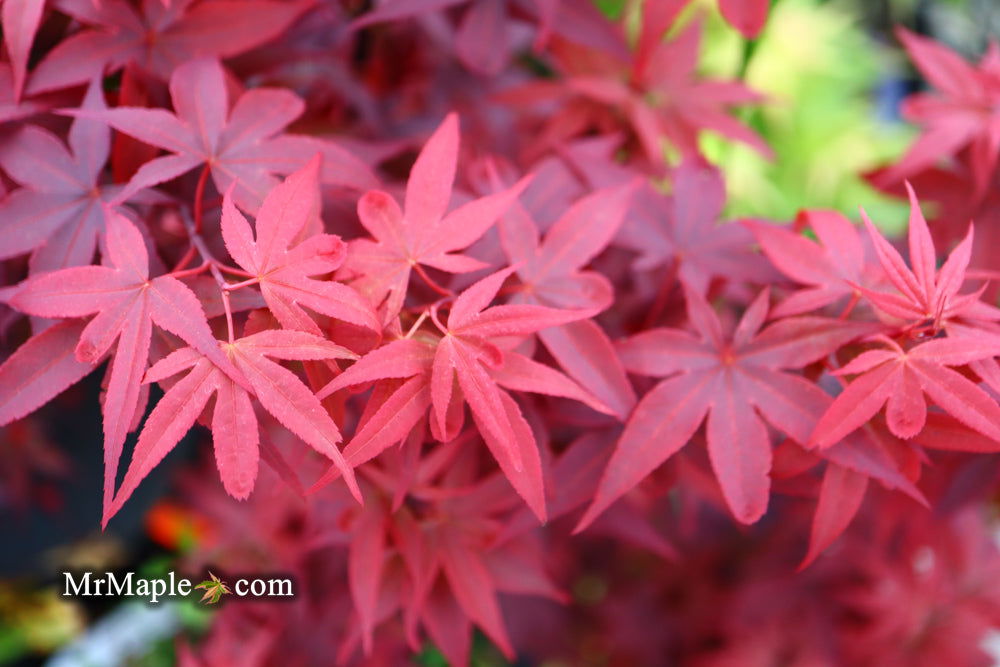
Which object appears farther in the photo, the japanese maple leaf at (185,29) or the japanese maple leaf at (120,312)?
the japanese maple leaf at (185,29)

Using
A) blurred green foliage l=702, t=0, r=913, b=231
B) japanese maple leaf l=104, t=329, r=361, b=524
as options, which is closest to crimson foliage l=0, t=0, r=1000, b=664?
japanese maple leaf l=104, t=329, r=361, b=524

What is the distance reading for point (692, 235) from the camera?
23.2 inches

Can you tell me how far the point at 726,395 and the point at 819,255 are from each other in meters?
0.11

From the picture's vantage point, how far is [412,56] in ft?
2.68

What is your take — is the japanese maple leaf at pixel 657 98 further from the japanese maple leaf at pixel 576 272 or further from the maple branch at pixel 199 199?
the maple branch at pixel 199 199

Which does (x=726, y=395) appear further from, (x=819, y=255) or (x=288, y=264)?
(x=288, y=264)

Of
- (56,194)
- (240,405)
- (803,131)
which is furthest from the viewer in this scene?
(803,131)

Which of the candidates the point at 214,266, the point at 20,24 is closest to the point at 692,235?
the point at 214,266

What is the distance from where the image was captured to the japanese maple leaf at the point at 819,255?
49 centimetres

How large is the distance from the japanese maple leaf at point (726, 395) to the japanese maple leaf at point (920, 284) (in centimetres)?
4

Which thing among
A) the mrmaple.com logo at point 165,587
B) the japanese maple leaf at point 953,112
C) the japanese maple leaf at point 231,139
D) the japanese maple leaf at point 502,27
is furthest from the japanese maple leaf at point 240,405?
the japanese maple leaf at point 953,112

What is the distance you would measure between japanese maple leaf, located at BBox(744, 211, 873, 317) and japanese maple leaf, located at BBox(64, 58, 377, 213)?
0.86ft

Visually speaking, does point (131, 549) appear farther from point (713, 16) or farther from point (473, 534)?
point (713, 16)

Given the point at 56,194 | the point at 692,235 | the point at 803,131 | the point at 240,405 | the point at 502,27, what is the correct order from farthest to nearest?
the point at 803,131, the point at 502,27, the point at 692,235, the point at 56,194, the point at 240,405
